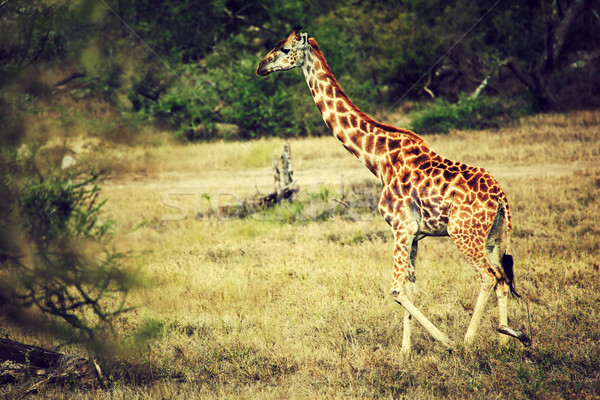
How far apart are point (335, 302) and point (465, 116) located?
1596 cm

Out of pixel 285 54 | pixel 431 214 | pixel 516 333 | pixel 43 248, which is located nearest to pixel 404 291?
pixel 431 214

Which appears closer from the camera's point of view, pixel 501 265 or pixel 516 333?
pixel 516 333

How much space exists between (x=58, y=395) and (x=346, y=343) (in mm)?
2890

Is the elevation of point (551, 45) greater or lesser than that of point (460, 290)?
greater

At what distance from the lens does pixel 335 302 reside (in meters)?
6.54

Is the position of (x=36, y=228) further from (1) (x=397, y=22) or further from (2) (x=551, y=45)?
(1) (x=397, y=22)

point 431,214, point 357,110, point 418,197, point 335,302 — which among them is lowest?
point 335,302

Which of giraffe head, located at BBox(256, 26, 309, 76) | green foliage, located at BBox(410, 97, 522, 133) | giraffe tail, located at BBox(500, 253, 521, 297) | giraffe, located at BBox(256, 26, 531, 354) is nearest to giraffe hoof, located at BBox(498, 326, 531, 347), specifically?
giraffe, located at BBox(256, 26, 531, 354)

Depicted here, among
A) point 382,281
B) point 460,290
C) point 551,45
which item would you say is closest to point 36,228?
point 382,281

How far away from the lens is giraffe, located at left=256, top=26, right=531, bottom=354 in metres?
4.85

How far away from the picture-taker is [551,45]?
20.8 m

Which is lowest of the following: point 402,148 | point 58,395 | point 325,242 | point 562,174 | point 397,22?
point 58,395

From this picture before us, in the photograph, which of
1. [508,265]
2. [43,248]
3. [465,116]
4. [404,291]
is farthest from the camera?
[465,116]

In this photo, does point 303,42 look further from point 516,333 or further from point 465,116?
point 465,116
